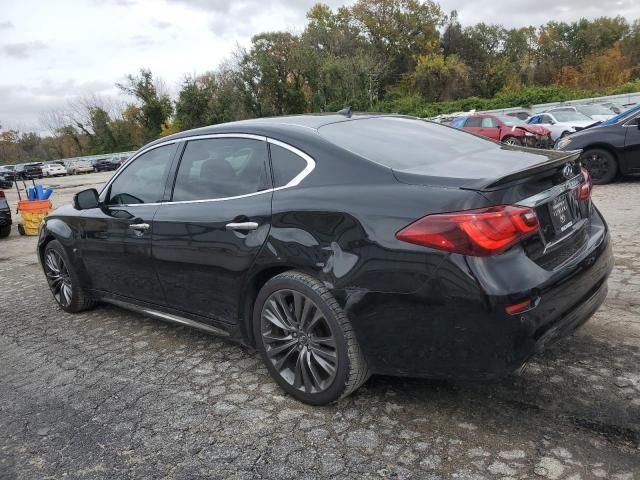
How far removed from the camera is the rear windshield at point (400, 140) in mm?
2795

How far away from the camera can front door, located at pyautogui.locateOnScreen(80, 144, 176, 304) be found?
3689mm

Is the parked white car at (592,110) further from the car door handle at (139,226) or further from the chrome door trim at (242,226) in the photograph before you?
the chrome door trim at (242,226)

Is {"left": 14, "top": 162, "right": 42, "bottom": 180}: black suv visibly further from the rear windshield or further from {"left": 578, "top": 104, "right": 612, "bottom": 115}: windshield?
the rear windshield

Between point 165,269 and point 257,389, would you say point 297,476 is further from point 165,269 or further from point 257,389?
point 165,269

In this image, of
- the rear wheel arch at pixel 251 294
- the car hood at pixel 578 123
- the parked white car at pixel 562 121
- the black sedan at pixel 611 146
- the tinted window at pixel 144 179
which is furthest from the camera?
the car hood at pixel 578 123

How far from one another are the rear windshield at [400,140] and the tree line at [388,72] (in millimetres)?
38118

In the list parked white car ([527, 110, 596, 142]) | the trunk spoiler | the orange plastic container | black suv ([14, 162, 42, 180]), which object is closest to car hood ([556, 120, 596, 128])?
parked white car ([527, 110, 596, 142])

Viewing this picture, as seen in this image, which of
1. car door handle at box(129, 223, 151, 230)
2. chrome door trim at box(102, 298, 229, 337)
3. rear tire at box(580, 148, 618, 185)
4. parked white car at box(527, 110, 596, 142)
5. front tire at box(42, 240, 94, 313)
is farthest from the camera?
parked white car at box(527, 110, 596, 142)

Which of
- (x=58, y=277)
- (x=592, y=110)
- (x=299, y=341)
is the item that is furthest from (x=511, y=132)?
(x=299, y=341)

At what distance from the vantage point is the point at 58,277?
16.2 feet

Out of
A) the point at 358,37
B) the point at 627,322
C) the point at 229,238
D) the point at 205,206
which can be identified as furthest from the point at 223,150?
the point at 358,37

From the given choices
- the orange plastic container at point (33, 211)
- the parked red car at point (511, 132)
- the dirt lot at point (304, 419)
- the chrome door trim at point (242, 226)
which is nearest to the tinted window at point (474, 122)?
the parked red car at point (511, 132)

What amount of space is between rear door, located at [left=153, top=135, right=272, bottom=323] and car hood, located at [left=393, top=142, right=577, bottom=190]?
855 mm

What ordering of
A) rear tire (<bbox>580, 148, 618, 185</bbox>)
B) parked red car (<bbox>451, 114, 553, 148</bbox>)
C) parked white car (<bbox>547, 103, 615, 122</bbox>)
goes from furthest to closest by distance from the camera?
parked white car (<bbox>547, 103, 615, 122</bbox>)
parked red car (<bbox>451, 114, 553, 148</bbox>)
rear tire (<bbox>580, 148, 618, 185</bbox>)
